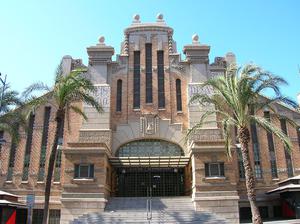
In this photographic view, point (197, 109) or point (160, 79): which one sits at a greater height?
point (160, 79)

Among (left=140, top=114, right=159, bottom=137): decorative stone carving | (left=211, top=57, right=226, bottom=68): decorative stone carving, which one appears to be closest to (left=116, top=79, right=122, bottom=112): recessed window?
(left=140, top=114, right=159, bottom=137): decorative stone carving

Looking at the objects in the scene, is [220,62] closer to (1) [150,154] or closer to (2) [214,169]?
(1) [150,154]

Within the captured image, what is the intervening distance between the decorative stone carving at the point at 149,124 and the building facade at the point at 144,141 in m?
0.09

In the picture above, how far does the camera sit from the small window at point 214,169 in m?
26.9

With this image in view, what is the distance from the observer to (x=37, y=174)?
30859 millimetres

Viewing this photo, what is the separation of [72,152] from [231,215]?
12971 mm

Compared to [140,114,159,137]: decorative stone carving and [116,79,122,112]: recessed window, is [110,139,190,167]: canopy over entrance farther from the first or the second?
[116,79,122,112]: recessed window

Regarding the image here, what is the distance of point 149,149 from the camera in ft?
101

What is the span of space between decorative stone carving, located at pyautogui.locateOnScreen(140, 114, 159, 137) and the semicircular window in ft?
2.65

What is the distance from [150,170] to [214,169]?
22.2ft

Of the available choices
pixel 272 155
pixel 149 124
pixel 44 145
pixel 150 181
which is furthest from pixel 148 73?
pixel 272 155

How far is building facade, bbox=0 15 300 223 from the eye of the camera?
27375 mm

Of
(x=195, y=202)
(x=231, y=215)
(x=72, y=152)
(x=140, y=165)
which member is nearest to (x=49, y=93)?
(x=72, y=152)

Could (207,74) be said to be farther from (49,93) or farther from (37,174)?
(37,174)
